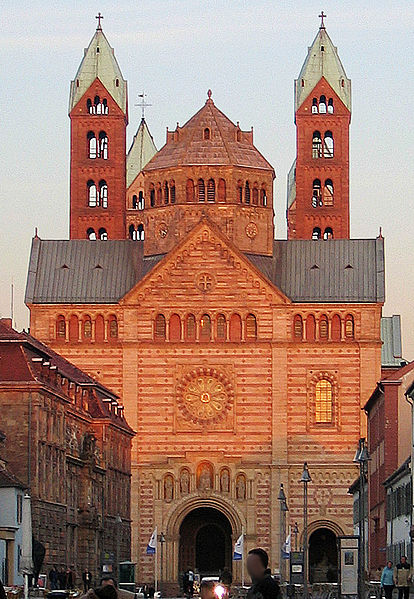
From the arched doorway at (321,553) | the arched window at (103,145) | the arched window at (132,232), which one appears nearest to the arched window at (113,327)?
the arched window at (103,145)

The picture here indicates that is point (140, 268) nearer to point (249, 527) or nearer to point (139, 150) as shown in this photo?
point (249, 527)

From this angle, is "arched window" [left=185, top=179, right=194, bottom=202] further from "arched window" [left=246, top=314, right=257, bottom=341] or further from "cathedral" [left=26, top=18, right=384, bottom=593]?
"arched window" [left=246, top=314, right=257, bottom=341]

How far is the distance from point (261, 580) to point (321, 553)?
8398 cm

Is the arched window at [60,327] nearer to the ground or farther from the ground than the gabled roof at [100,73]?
nearer to the ground

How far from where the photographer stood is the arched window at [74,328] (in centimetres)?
9991

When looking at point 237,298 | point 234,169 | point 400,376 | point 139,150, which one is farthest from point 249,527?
point 139,150

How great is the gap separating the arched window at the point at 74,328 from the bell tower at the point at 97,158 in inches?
410

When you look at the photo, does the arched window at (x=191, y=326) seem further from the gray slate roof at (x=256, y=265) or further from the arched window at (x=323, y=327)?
the arched window at (x=323, y=327)

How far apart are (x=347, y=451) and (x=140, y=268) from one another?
15.5 m

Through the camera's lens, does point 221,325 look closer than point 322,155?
Yes

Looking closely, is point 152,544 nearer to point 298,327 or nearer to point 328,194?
point 298,327

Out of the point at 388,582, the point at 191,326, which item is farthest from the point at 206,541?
the point at 388,582

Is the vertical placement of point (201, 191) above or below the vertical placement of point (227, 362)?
above

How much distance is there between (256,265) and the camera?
103 metres
